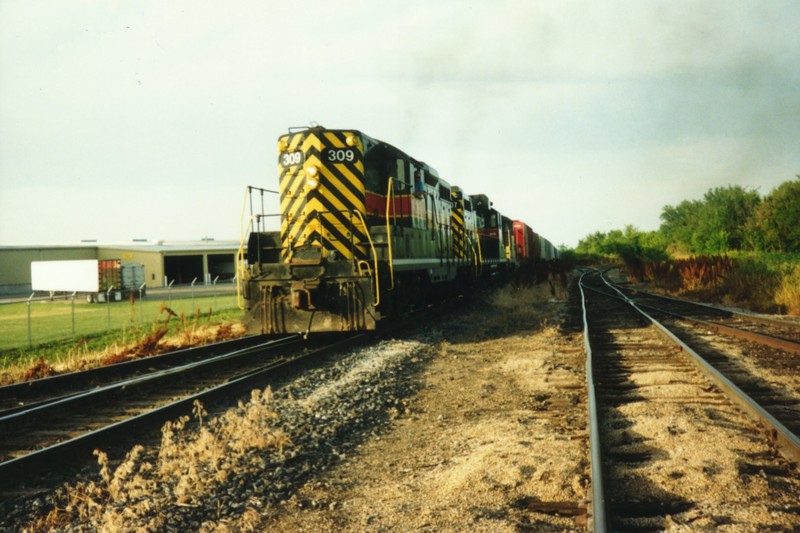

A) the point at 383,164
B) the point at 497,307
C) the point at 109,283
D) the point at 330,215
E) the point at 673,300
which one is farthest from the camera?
the point at 109,283

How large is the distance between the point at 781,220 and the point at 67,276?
44.6 m

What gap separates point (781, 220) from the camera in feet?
125

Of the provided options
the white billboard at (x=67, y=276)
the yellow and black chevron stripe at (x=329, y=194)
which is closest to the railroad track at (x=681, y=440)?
the yellow and black chevron stripe at (x=329, y=194)

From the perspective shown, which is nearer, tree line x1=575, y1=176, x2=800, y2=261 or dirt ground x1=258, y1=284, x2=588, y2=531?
dirt ground x1=258, y1=284, x2=588, y2=531

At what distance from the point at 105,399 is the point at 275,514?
4153mm

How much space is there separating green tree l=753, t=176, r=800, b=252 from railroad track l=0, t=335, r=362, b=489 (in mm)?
36202

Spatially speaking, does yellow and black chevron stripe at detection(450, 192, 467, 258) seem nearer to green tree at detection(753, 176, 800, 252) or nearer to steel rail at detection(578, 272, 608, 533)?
steel rail at detection(578, 272, 608, 533)

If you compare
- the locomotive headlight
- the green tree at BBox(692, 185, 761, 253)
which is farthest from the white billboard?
the green tree at BBox(692, 185, 761, 253)

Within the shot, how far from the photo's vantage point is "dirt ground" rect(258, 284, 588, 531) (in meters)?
3.29

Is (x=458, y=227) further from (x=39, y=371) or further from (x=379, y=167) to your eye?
(x=39, y=371)

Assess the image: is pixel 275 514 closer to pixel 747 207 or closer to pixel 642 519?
pixel 642 519

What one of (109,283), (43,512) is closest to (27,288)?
(109,283)

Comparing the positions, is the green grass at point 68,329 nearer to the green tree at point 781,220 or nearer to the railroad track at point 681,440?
the railroad track at point 681,440

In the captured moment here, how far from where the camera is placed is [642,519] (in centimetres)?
306
